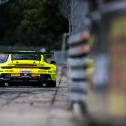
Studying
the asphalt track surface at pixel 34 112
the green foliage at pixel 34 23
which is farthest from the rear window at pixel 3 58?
the green foliage at pixel 34 23

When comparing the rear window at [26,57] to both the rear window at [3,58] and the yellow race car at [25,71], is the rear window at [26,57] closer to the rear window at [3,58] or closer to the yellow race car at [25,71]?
the yellow race car at [25,71]

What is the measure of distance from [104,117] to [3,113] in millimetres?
5321

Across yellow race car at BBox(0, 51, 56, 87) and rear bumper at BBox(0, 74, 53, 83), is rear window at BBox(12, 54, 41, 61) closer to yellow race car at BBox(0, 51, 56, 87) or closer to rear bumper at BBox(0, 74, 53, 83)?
yellow race car at BBox(0, 51, 56, 87)

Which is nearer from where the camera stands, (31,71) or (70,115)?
(70,115)

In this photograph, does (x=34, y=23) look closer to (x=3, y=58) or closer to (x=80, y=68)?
(x=3, y=58)

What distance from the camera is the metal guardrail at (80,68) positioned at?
36.6 ft

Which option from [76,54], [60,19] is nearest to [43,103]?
[76,54]

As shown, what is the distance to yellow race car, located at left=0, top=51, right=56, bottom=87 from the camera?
25.4 meters

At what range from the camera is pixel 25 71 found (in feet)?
83.2

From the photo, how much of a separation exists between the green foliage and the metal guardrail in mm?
55707

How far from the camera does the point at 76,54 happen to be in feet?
39.3

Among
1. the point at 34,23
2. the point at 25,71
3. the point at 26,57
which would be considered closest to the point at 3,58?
the point at 26,57

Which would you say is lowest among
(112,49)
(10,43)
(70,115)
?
(70,115)

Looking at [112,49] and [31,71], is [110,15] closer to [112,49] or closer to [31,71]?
[112,49]
